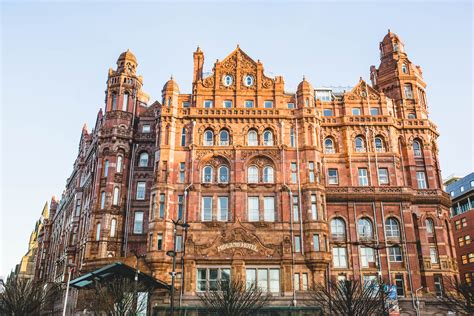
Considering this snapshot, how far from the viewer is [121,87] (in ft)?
203

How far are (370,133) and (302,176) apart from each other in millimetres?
12921

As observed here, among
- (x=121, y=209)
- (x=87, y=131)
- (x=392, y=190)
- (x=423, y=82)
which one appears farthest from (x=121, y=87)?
(x=423, y=82)

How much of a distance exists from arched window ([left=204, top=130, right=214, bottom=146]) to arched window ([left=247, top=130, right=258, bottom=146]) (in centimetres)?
441

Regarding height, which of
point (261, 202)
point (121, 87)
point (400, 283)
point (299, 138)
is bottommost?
point (400, 283)

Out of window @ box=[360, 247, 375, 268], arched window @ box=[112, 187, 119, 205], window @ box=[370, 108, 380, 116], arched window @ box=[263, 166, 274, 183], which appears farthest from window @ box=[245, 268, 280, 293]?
window @ box=[370, 108, 380, 116]

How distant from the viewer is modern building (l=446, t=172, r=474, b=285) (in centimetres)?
7962

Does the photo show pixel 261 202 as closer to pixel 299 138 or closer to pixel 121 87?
pixel 299 138

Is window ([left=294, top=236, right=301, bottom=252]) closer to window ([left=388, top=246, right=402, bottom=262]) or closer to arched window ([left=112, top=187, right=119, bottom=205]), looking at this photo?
window ([left=388, top=246, right=402, bottom=262])

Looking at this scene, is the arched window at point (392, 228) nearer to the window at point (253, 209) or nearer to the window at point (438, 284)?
the window at point (438, 284)

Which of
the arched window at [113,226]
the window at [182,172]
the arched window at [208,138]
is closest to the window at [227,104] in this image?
the arched window at [208,138]

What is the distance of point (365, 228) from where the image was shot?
54625mm

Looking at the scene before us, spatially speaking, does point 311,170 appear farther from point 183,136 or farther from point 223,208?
point 183,136

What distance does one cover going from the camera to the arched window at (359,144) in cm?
5938

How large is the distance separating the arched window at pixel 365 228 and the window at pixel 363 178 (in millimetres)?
A: 4666
